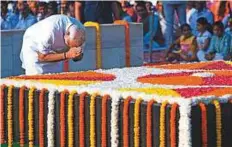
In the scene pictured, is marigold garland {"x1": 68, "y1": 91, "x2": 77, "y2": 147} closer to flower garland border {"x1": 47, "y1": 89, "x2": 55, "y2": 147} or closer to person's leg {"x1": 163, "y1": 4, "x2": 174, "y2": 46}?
flower garland border {"x1": 47, "y1": 89, "x2": 55, "y2": 147}

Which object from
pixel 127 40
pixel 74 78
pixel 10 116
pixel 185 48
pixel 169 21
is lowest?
pixel 10 116

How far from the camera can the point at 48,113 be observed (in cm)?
404

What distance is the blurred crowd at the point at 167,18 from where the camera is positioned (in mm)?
8969

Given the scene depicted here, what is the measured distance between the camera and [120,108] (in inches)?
143

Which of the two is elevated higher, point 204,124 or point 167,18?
point 167,18

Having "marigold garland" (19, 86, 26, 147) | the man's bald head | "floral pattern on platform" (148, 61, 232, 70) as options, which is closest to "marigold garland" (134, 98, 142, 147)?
"marigold garland" (19, 86, 26, 147)

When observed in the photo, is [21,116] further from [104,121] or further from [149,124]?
[149,124]

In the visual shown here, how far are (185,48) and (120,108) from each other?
5886 millimetres

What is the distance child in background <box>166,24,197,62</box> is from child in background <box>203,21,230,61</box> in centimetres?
40

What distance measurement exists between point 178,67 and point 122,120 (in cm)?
134

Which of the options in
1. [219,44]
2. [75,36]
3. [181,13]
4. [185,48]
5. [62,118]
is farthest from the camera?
[181,13]

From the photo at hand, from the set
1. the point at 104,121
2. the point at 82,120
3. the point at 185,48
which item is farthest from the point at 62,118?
the point at 185,48

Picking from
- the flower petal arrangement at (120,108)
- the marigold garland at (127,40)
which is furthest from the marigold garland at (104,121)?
the marigold garland at (127,40)

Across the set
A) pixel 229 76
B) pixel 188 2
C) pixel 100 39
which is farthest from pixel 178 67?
pixel 188 2
